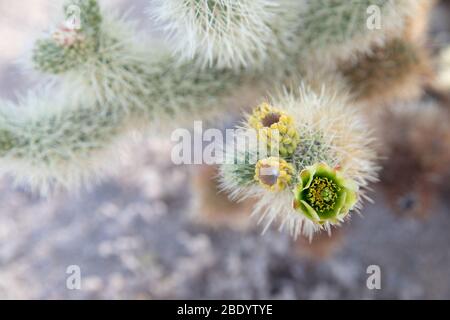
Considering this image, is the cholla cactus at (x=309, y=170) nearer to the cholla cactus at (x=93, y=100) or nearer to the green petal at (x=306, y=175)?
the green petal at (x=306, y=175)

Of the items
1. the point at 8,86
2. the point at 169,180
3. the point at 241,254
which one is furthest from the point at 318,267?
the point at 8,86

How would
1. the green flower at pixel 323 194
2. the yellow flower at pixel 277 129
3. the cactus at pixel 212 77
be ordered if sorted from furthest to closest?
the cactus at pixel 212 77 → the yellow flower at pixel 277 129 → the green flower at pixel 323 194

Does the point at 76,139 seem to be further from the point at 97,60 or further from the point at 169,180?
the point at 169,180

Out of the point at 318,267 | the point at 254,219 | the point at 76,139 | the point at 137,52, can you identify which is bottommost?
the point at 318,267

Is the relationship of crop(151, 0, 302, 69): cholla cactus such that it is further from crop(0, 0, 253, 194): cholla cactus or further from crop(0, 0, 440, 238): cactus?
crop(0, 0, 253, 194): cholla cactus

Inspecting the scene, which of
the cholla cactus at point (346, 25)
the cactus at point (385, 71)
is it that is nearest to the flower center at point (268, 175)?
the cholla cactus at point (346, 25)

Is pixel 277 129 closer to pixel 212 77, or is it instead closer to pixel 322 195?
pixel 322 195

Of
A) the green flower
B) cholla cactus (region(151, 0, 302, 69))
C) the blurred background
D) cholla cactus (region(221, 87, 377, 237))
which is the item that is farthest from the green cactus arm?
the blurred background

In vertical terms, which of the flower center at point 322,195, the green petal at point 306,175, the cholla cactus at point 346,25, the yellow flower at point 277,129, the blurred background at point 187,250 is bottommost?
the blurred background at point 187,250
